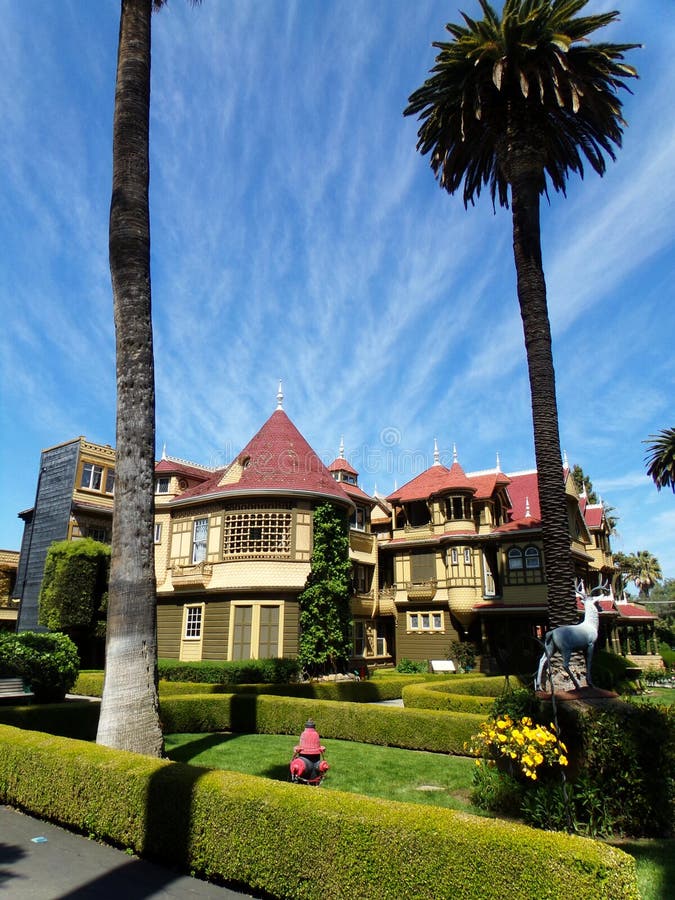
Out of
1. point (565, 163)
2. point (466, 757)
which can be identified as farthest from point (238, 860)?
point (565, 163)

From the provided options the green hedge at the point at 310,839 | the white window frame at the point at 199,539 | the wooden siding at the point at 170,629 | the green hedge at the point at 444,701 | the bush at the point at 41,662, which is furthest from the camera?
the white window frame at the point at 199,539

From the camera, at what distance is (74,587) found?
102 feet

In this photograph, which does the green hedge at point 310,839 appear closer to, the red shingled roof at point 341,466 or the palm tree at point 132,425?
the palm tree at point 132,425

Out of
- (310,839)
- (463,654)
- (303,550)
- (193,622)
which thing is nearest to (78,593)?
(193,622)

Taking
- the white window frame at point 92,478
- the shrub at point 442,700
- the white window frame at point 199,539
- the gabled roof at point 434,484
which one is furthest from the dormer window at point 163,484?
the shrub at point 442,700

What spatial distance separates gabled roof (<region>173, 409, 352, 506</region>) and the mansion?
0.08 m

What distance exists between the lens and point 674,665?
40844mm

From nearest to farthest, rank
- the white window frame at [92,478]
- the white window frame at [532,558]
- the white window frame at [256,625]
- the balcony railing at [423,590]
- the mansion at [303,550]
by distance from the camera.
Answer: the white window frame at [256,625] → the mansion at [303,550] → the white window frame at [532,558] → the balcony railing at [423,590] → the white window frame at [92,478]

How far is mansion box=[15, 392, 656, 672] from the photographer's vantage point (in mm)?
27453

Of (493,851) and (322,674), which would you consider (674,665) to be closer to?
(322,674)

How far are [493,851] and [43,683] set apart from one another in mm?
15916

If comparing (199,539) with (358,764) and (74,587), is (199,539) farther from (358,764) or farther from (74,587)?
(358,764)

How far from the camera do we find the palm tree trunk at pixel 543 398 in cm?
1362

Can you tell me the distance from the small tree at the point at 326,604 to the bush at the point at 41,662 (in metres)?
11.2
